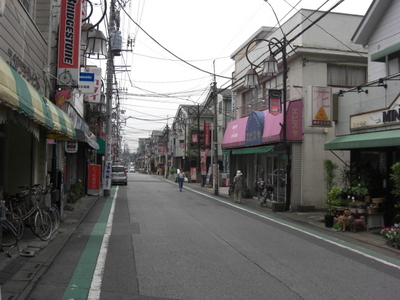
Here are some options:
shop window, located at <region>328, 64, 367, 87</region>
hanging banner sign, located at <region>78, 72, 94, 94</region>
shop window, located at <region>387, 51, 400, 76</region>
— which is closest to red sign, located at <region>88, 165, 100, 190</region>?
hanging banner sign, located at <region>78, 72, 94, 94</region>

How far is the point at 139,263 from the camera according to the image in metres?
7.41

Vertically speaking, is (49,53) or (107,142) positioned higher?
(49,53)

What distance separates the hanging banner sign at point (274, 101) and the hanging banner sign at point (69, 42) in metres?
8.53

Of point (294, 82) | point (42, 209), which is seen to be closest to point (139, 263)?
point (42, 209)

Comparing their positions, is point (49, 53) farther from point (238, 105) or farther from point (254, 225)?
point (238, 105)

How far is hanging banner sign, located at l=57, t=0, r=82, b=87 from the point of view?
38.5ft

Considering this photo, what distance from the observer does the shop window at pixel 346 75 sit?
18578mm

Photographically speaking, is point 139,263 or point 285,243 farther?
point 285,243

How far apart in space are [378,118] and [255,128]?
29.2 ft

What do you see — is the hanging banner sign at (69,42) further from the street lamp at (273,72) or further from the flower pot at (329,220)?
the flower pot at (329,220)

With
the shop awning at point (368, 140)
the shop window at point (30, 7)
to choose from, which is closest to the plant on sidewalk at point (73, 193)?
the shop window at point (30, 7)

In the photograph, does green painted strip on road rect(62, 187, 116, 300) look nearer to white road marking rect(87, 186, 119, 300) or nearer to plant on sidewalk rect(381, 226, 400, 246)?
white road marking rect(87, 186, 119, 300)

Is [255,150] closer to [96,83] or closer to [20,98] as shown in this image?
[96,83]

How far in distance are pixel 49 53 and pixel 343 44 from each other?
13.7 meters
